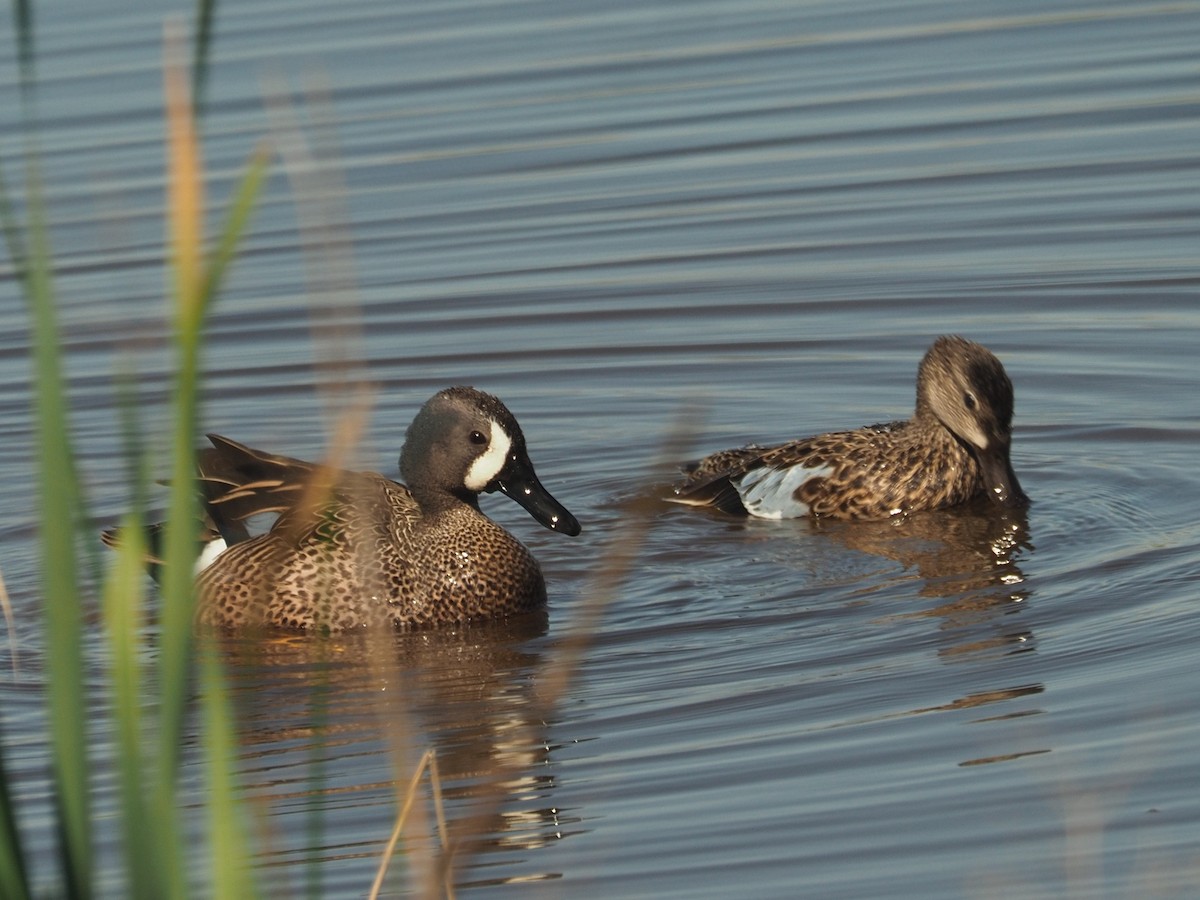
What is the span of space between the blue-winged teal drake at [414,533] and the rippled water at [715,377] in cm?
19

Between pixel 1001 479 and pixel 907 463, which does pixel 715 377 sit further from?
pixel 1001 479

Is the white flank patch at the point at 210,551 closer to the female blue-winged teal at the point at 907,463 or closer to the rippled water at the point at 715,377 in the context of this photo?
the rippled water at the point at 715,377

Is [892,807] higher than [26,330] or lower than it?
lower

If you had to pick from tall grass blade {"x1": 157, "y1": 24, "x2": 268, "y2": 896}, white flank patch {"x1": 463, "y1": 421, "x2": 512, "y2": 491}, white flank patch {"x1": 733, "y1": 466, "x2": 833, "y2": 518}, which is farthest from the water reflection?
tall grass blade {"x1": 157, "y1": 24, "x2": 268, "y2": 896}

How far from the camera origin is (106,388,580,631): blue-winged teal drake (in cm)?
729

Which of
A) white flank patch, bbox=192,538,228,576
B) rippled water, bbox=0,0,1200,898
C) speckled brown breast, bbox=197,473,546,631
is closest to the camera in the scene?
rippled water, bbox=0,0,1200,898

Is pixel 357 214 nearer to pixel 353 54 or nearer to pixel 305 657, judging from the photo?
pixel 353 54

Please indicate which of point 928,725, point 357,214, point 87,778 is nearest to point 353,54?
point 357,214

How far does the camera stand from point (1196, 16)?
51.6 ft

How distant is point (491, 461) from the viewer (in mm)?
7551

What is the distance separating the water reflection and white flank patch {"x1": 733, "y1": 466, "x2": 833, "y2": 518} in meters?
1.36

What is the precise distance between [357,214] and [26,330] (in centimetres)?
236

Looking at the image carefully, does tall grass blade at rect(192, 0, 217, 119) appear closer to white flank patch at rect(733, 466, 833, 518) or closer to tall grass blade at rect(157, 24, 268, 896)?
tall grass blade at rect(157, 24, 268, 896)

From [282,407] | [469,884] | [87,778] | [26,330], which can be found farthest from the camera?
[26,330]
